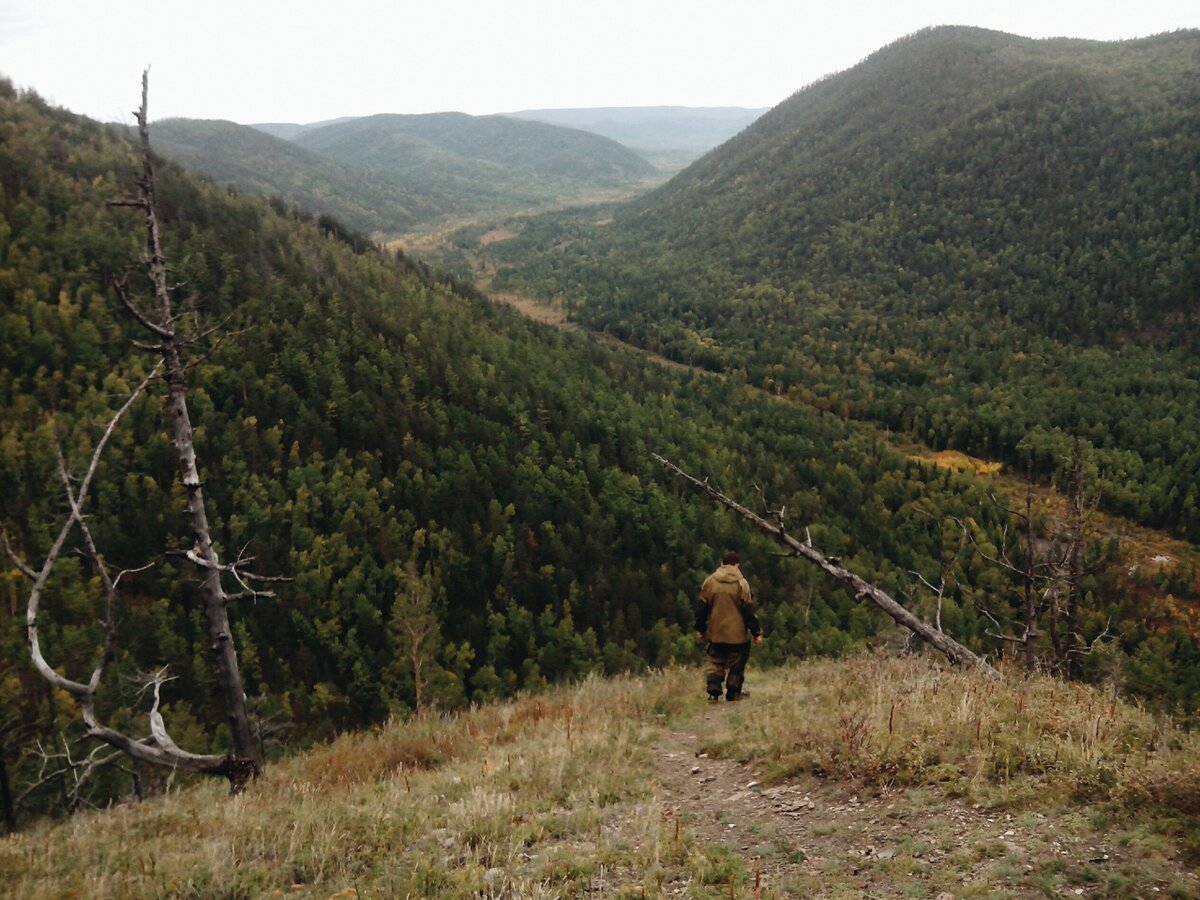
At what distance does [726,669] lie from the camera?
456 inches

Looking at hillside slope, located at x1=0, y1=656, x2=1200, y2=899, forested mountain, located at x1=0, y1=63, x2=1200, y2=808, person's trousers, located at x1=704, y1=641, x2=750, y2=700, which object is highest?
hillside slope, located at x1=0, y1=656, x2=1200, y2=899

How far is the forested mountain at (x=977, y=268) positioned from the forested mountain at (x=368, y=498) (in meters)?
24.9

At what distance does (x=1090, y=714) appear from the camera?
23.9ft

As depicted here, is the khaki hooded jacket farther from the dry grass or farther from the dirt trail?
the dirt trail

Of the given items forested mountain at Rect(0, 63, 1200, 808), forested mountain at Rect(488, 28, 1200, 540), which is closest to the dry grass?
forested mountain at Rect(0, 63, 1200, 808)

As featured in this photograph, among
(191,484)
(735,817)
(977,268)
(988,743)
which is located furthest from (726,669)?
(977,268)

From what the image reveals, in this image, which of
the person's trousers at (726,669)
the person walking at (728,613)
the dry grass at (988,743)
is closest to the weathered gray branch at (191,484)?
the dry grass at (988,743)

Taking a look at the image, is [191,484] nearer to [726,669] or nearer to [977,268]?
[726,669]

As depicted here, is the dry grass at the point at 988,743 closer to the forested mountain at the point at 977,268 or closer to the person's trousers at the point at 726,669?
the person's trousers at the point at 726,669

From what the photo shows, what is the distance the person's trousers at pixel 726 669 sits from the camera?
11.4 meters

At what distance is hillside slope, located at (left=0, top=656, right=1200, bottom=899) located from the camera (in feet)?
17.9

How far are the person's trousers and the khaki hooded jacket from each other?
1.50 ft

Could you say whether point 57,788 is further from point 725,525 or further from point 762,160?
point 762,160

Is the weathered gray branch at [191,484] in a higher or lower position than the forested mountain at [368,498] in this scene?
higher
